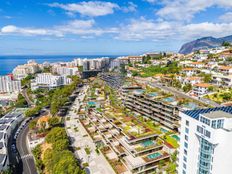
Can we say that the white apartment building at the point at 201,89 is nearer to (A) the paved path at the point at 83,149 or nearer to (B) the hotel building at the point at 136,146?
(B) the hotel building at the point at 136,146

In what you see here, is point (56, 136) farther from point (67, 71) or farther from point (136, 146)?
point (67, 71)

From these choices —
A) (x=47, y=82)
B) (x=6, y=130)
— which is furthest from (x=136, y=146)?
(x=47, y=82)

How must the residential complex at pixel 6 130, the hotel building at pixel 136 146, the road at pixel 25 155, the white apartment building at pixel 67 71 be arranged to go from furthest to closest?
the white apartment building at pixel 67 71 → the road at pixel 25 155 → the residential complex at pixel 6 130 → the hotel building at pixel 136 146

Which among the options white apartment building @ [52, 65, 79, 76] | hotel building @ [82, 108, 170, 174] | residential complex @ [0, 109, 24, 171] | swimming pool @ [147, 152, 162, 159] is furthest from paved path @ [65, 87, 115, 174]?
white apartment building @ [52, 65, 79, 76]

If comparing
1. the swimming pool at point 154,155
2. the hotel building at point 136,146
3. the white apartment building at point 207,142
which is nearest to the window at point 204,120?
the white apartment building at point 207,142

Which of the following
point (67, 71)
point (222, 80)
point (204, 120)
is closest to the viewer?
point (204, 120)

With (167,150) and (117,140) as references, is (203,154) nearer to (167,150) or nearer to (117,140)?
(167,150)

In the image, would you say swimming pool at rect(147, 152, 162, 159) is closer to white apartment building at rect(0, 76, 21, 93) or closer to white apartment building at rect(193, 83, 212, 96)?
white apartment building at rect(193, 83, 212, 96)
